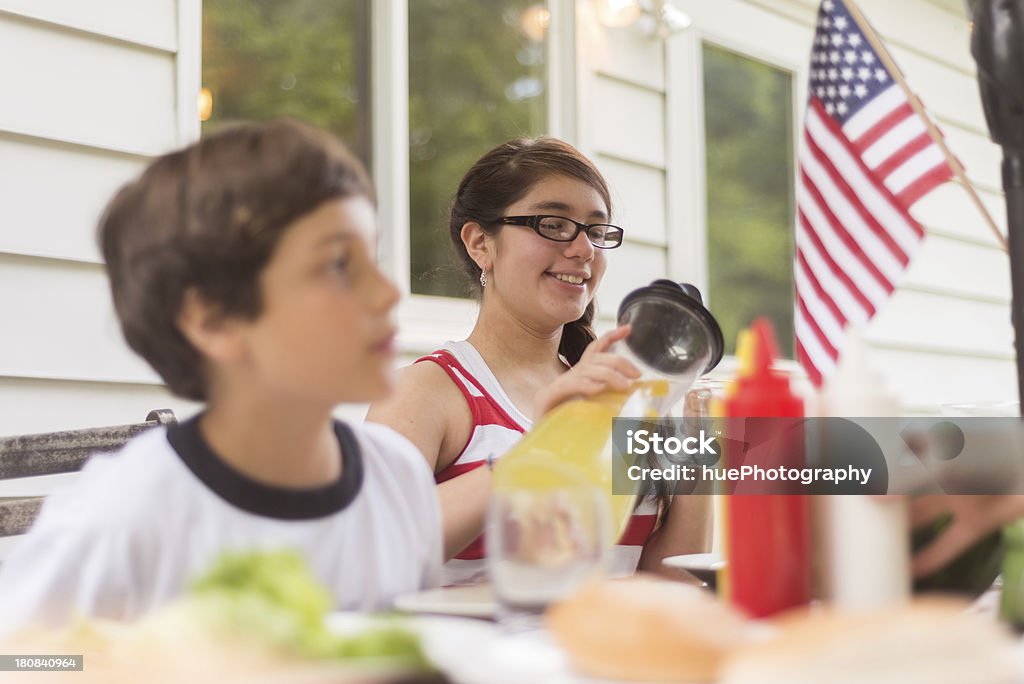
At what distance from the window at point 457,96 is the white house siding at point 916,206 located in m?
0.18

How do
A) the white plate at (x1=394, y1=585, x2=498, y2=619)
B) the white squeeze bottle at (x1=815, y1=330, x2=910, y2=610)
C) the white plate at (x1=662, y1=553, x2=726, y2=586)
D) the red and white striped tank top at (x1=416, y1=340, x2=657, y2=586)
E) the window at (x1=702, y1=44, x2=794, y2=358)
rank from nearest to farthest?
1. the white squeeze bottle at (x1=815, y1=330, x2=910, y2=610)
2. the white plate at (x1=394, y1=585, x2=498, y2=619)
3. the white plate at (x1=662, y1=553, x2=726, y2=586)
4. the red and white striped tank top at (x1=416, y1=340, x2=657, y2=586)
5. the window at (x1=702, y1=44, x2=794, y2=358)

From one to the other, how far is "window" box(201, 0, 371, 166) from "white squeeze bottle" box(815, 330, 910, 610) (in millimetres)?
2071

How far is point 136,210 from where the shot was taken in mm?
748

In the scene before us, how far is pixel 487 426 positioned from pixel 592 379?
0.68m

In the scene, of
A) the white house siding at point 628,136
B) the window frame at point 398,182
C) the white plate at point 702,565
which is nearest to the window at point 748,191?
the white house siding at point 628,136

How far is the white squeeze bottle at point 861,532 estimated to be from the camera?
2.07 feet

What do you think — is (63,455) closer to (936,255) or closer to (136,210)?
(136,210)

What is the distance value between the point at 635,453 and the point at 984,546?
329 mm

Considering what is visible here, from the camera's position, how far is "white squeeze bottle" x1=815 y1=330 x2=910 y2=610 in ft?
2.07

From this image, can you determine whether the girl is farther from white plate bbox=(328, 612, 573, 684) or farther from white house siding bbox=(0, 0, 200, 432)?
white plate bbox=(328, 612, 573, 684)

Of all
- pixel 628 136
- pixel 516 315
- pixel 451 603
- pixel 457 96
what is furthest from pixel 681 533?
pixel 628 136

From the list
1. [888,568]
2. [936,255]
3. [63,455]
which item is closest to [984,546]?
[888,568]

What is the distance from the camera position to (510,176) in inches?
70.7

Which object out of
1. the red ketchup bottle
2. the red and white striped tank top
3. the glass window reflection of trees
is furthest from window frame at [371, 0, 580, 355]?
the red ketchup bottle
